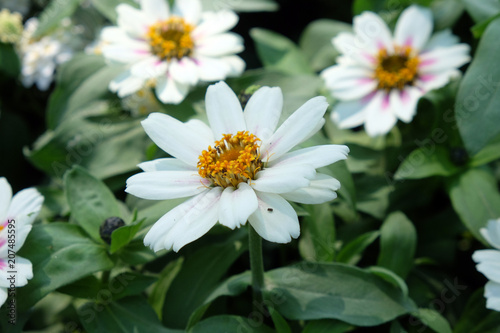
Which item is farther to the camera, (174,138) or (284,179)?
(174,138)

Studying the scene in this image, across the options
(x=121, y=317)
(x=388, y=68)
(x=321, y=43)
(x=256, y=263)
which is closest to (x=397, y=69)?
(x=388, y=68)

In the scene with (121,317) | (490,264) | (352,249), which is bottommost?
(121,317)

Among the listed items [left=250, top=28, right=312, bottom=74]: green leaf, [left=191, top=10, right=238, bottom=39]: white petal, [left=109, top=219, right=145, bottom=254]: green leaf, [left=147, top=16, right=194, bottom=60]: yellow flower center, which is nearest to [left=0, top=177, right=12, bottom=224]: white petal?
[left=109, top=219, right=145, bottom=254]: green leaf

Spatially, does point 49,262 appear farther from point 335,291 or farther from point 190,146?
point 335,291

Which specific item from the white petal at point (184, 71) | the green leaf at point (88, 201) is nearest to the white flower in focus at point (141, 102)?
the white petal at point (184, 71)

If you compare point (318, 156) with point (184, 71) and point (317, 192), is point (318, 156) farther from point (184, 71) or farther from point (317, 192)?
point (184, 71)

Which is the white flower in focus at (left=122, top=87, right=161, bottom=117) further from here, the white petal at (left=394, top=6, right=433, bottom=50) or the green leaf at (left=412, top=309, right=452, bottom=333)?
the green leaf at (left=412, top=309, right=452, bottom=333)

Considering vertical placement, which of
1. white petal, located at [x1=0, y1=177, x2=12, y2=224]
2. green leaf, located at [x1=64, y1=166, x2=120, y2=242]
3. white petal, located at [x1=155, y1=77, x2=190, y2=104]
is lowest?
green leaf, located at [x1=64, y1=166, x2=120, y2=242]
